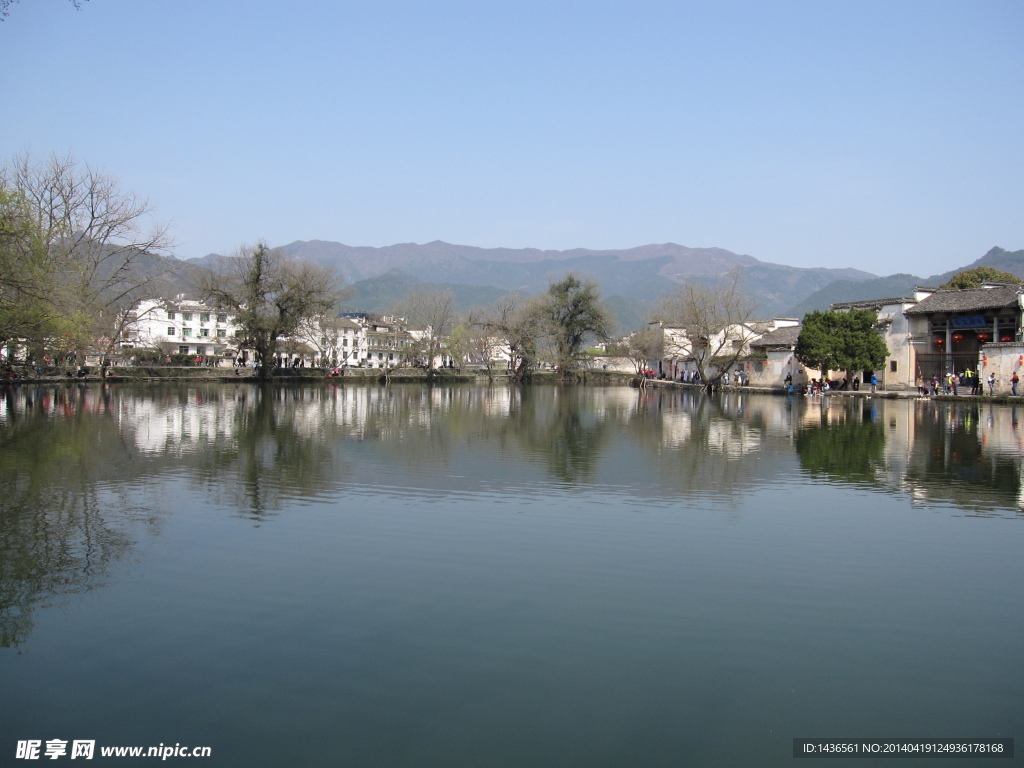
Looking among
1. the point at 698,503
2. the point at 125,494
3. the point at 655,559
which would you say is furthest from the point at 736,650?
the point at 125,494

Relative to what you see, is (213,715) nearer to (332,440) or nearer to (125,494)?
(125,494)

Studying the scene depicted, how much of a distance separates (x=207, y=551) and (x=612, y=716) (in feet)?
18.7

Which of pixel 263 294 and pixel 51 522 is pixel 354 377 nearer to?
pixel 263 294

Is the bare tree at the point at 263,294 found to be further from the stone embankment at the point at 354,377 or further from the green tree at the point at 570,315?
the green tree at the point at 570,315

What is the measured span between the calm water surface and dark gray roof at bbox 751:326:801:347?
45.6m

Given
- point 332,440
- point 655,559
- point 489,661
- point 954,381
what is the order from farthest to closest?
1. point 954,381
2. point 332,440
3. point 655,559
4. point 489,661

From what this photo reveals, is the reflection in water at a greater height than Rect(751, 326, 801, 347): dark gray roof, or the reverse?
Rect(751, 326, 801, 347): dark gray roof

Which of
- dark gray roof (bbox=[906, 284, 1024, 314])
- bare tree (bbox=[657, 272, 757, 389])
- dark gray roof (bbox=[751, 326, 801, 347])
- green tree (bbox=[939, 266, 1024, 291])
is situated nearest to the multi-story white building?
bare tree (bbox=[657, 272, 757, 389])

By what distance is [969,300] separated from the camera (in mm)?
48969

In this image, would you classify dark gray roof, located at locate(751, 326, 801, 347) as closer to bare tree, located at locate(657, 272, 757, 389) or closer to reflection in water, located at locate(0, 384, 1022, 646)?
bare tree, located at locate(657, 272, 757, 389)

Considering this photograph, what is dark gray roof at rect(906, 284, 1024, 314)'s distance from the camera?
152 feet

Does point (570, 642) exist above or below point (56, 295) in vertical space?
below

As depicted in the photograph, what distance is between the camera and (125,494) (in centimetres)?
1218

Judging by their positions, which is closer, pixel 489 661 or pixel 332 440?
pixel 489 661
